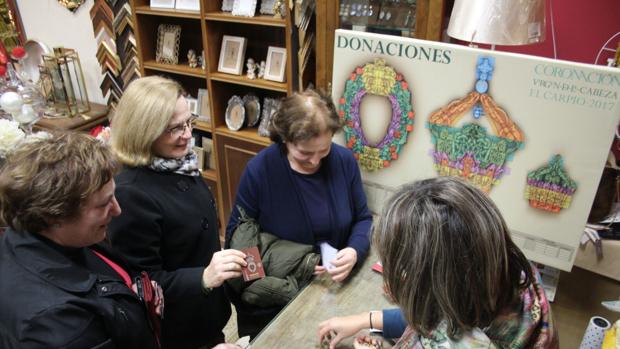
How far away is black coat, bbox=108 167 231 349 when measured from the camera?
1299 millimetres

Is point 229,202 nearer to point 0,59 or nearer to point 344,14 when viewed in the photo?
point 344,14

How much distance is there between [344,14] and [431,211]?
161 centimetres

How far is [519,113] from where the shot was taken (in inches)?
55.4

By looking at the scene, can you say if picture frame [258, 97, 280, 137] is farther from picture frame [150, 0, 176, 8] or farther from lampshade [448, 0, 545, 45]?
lampshade [448, 0, 545, 45]

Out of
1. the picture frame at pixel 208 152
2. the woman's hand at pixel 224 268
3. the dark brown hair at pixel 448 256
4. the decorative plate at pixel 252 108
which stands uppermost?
the dark brown hair at pixel 448 256

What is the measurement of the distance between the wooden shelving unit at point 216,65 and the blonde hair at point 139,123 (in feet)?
4.07

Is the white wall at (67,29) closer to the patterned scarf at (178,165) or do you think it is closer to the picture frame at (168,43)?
the picture frame at (168,43)

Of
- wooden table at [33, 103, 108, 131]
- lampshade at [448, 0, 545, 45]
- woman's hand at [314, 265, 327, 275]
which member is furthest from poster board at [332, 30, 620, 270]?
wooden table at [33, 103, 108, 131]

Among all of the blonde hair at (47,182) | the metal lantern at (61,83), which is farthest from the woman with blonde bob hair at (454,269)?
the metal lantern at (61,83)

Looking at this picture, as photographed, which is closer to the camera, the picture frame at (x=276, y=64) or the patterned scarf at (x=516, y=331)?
the patterned scarf at (x=516, y=331)

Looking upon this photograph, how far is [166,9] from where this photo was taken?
2764 mm

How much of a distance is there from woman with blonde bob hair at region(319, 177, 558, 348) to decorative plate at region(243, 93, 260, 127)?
2.09 m

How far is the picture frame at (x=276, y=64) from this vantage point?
2.65 m

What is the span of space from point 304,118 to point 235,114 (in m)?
1.47
